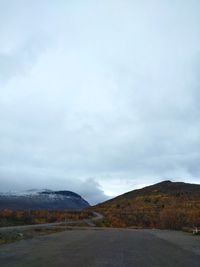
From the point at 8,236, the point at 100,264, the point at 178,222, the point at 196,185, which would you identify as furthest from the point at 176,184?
the point at 100,264

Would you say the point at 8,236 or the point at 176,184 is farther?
the point at 176,184

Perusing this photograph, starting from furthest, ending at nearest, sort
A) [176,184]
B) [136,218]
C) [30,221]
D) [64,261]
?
[176,184] → [136,218] → [30,221] → [64,261]

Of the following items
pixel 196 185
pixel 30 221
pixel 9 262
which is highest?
pixel 196 185

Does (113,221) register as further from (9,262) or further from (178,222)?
(9,262)

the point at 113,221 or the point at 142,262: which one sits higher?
the point at 113,221

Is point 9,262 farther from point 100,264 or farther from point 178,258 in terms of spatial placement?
point 178,258

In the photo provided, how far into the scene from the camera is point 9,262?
13.5m

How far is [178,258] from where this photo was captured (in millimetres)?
15938

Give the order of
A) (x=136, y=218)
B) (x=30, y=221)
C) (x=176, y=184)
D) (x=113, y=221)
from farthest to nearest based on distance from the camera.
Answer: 1. (x=176, y=184)
2. (x=136, y=218)
3. (x=113, y=221)
4. (x=30, y=221)

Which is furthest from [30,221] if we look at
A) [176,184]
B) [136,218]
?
[176,184]

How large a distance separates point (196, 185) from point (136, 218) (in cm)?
9965

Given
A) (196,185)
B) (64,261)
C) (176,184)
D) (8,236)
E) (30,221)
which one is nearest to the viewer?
(64,261)

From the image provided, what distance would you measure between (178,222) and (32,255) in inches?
1460

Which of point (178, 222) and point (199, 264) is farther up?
point (178, 222)
